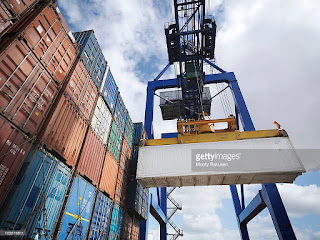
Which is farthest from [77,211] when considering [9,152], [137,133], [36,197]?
[137,133]

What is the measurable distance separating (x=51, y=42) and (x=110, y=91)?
4755 mm

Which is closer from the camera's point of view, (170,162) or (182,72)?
(170,162)

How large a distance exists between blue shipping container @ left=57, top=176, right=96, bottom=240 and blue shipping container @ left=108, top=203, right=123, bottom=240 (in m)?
2.46

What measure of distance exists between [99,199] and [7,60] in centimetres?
663

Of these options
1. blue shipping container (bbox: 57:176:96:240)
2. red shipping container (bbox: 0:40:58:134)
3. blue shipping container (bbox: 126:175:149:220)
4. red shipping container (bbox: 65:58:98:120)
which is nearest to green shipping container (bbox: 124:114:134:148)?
blue shipping container (bbox: 126:175:149:220)

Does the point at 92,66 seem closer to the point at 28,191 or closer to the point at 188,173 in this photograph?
the point at 28,191

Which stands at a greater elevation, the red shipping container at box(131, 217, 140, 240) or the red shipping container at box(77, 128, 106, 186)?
the red shipping container at box(77, 128, 106, 186)

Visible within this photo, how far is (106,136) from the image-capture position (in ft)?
32.4

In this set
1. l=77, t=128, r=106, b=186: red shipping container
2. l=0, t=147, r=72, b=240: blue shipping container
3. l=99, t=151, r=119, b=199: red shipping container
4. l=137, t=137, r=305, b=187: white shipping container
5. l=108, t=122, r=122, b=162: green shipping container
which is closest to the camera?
l=0, t=147, r=72, b=240: blue shipping container

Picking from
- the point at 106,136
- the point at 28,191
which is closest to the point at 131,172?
the point at 106,136

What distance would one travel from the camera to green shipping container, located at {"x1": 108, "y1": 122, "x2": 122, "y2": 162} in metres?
10.4

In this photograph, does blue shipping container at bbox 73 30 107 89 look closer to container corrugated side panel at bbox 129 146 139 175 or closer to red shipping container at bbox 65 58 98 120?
red shipping container at bbox 65 58 98 120

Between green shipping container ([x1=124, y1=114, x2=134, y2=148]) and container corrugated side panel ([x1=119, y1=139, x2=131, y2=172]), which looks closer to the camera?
container corrugated side panel ([x1=119, y1=139, x2=131, y2=172])

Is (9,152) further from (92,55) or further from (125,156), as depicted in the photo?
(125,156)
